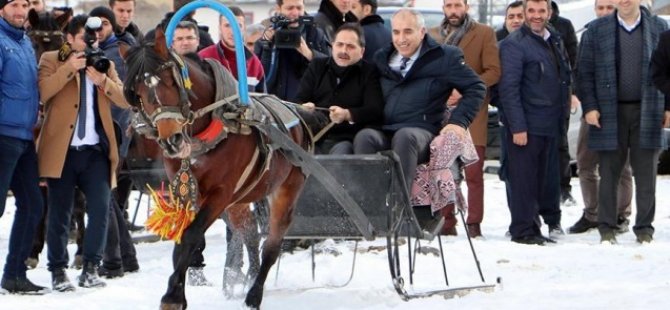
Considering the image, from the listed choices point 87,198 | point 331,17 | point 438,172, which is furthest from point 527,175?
point 87,198

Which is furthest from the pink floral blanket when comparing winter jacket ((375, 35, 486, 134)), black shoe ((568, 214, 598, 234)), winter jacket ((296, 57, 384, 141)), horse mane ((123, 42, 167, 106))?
black shoe ((568, 214, 598, 234))

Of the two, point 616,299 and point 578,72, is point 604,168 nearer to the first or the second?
point 578,72

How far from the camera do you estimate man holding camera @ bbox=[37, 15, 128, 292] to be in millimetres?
9742

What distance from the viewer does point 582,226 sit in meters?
13.4

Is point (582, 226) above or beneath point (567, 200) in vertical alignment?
above

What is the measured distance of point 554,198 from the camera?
43.3 ft

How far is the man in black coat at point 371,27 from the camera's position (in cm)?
1202

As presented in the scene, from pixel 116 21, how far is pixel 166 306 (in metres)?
4.36

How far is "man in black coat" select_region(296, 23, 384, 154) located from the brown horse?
0.61 m

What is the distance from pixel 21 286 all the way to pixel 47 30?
1.94 m

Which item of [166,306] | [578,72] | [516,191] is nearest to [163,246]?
[516,191]

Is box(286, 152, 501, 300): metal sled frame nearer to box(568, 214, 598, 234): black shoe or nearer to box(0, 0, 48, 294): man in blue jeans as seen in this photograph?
box(0, 0, 48, 294): man in blue jeans

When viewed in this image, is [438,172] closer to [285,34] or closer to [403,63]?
[403,63]

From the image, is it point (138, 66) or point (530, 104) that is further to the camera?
point (530, 104)
